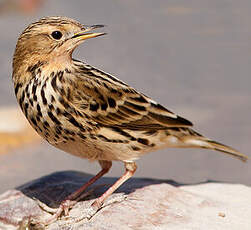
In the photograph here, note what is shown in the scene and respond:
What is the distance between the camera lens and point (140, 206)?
7.15m

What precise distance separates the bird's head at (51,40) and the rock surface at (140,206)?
176 centimetres

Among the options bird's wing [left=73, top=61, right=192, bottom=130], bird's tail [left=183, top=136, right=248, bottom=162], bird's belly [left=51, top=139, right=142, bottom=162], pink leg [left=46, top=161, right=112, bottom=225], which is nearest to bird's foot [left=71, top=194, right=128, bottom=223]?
pink leg [left=46, top=161, right=112, bottom=225]

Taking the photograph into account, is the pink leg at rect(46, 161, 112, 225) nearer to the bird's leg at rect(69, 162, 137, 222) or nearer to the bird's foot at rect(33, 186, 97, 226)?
the bird's foot at rect(33, 186, 97, 226)

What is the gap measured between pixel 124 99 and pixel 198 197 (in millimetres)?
1696

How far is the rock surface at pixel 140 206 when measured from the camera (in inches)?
272

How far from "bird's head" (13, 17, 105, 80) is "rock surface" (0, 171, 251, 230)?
1.76 metres

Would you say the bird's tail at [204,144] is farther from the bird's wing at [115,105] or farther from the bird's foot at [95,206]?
the bird's foot at [95,206]

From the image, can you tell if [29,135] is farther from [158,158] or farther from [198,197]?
[198,197]


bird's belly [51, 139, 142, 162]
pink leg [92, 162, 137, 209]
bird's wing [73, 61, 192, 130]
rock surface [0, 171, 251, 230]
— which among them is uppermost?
bird's wing [73, 61, 192, 130]

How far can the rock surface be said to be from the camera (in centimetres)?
690

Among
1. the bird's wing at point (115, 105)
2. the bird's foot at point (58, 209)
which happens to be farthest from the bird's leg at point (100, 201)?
the bird's wing at point (115, 105)

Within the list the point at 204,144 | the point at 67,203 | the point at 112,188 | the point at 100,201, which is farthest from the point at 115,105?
the point at 204,144

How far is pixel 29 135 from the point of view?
11.6m

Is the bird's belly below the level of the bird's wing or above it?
below
